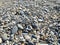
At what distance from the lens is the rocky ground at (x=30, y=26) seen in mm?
8134

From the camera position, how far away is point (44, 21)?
34.2ft

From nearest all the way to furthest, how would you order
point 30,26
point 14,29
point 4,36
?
point 4,36 → point 14,29 → point 30,26

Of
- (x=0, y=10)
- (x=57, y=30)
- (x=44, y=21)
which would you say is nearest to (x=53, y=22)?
(x=44, y=21)

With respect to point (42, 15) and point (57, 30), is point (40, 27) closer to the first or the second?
point (57, 30)

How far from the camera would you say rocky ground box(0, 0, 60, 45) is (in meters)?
8.13

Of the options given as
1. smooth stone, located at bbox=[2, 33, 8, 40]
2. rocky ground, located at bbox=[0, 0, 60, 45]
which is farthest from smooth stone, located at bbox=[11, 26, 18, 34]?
smooth stone, located at bbox=[2, 33, 8, 40]

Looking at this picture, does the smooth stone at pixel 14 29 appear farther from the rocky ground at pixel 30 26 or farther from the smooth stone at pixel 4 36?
the smooth stone at pixel 4 36

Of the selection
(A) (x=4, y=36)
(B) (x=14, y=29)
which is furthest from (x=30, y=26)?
(A) (x=4, y=36)

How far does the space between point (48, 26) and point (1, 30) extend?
2.32 meters

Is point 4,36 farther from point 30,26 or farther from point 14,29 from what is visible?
point 30,26

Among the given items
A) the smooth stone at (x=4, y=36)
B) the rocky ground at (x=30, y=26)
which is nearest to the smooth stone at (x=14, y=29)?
the rocky ground at (x=30, y=26)

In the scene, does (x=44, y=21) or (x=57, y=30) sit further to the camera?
(x=44, y=21)

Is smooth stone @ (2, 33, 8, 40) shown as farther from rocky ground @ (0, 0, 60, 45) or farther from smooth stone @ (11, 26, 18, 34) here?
smooth stone @ (11, 26, 18, 34)

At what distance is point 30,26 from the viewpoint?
9.25 meters
